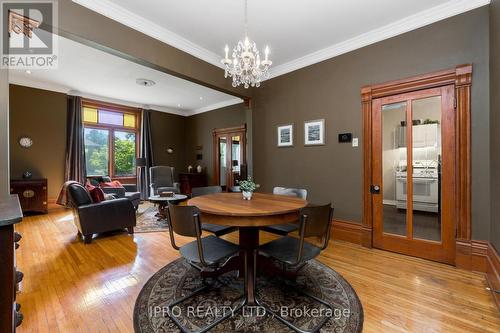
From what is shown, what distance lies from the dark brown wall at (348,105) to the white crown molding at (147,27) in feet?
4.49

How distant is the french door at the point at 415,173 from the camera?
2605mm

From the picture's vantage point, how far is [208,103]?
7090 millimetres

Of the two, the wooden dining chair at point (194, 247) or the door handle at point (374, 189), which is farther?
the door handle at point (374, 189)

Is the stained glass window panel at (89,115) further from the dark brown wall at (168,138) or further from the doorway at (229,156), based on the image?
the doorway at (229,156)

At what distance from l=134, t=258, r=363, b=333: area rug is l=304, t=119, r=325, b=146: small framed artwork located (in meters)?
1.96

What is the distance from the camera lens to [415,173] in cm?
282

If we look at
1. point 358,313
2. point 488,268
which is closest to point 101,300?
point 358,313

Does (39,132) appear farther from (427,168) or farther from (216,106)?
(427,168)

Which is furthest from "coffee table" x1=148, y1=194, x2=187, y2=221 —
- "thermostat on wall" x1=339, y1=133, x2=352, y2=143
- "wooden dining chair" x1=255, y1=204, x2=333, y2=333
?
"thermostat on wall" x1=339, y1=133, x2=352, y2=143

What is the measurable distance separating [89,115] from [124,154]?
1.43m

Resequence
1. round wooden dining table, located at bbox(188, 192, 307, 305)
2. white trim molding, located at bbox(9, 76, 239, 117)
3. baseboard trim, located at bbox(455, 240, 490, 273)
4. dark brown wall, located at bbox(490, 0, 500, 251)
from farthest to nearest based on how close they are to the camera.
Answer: white trim molding, located at bbox(9, 76, 239, 117) < baseboard trim, located at bbox(455, 240, 490, 273) < dark brown wall, located at bbox(490, 0, 500, 251) < round wooden dining table, located at bbox(188, 192, 307, 305)

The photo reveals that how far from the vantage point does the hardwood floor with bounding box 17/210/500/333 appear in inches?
65.9

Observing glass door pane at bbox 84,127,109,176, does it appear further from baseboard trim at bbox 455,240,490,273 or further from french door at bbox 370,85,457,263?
baseboard trim at bbox 455,240,490,273

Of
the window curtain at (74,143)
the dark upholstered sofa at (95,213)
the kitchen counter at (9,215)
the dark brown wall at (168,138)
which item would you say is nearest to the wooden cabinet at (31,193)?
the window curtain at (74,143)
